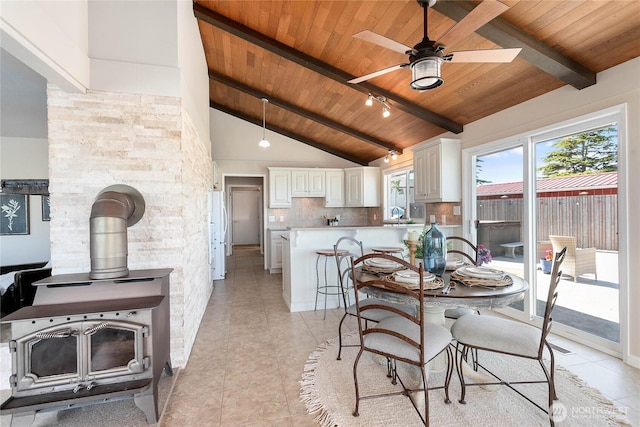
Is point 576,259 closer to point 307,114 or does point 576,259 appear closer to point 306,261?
point 306,261

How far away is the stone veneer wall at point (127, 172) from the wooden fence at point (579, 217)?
12.1ft

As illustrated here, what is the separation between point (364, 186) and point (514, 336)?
16.0ft

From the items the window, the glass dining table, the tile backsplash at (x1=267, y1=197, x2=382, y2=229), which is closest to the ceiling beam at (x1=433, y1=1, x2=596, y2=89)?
the glass dining table

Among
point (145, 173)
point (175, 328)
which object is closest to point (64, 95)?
point (145, 173)

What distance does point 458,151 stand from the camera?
405cm

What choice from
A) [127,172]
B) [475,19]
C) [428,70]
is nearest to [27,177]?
[127,172]

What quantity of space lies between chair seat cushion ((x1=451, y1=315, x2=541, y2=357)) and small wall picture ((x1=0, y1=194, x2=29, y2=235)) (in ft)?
17.7

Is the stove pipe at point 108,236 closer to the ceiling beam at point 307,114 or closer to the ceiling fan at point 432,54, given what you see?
the ceiling fan at point 432,54

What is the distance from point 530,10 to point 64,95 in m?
3.58

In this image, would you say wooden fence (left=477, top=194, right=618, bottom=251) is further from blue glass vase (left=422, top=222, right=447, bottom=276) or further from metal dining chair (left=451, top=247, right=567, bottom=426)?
blue glass vase (left=422, top=222, right=447, bottom=276)

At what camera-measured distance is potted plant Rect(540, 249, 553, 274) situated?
3082mm

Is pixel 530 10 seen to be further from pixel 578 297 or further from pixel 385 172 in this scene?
pixel 385 172

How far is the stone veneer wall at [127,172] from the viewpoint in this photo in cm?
216

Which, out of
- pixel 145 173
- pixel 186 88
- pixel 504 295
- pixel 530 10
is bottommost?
pixel 504 295
